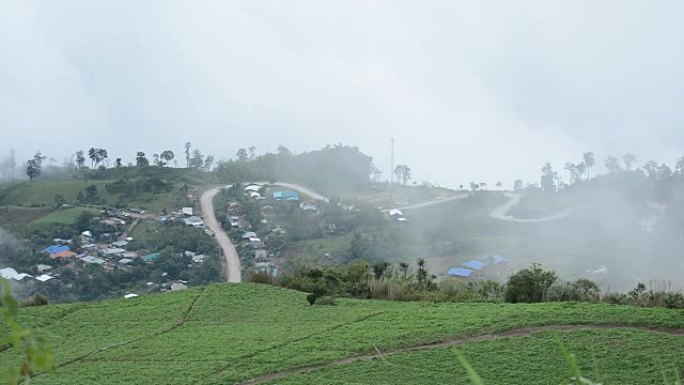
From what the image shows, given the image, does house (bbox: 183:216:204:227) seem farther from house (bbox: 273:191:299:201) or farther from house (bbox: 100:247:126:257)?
house (bbox: 273:191:299:201)

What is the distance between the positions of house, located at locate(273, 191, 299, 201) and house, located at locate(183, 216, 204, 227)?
6.34 meters

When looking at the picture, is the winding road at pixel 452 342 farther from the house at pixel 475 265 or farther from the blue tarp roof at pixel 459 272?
the house at pixel 475 265

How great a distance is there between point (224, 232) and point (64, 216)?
9173 millimetres

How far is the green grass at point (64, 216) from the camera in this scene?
137ft

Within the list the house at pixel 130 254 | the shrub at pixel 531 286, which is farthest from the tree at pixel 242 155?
the shrub at pixel 531 286

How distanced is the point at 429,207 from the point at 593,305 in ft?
124

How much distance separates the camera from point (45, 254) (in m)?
35.7

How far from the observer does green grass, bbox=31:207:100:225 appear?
41.9 metres

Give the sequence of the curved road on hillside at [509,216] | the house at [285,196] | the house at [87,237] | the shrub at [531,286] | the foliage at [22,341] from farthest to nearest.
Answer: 1. the house at [285,196]
2. the curved road on hillside at [509,216]
3. the house at [87,237]
4. the shrub at [531,286]
5. the foliage at [22,341]

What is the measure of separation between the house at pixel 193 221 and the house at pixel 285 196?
20.8 ft

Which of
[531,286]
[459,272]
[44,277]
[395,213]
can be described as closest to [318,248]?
[459,272]

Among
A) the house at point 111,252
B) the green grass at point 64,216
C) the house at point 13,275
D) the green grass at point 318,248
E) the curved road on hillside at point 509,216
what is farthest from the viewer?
the curved road on hillside at point 509,216

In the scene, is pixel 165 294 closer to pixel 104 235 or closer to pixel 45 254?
pixel 45 254

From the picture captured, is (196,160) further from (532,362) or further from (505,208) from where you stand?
(532,362)
